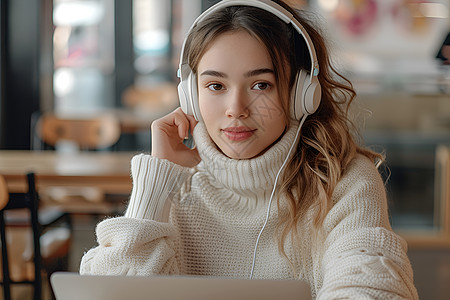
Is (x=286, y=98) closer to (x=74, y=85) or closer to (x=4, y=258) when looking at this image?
(x=4, y=258)

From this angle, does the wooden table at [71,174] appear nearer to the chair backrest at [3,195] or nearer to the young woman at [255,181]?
the chair backrest at [3,195]

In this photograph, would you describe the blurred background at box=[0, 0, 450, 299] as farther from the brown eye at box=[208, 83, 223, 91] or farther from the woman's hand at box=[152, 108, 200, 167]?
the brown eye at box=[208, 83, 223, 91]

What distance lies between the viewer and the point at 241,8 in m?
0.99

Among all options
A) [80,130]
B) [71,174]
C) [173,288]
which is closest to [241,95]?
[173,288]

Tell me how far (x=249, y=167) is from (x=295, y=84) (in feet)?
0.52

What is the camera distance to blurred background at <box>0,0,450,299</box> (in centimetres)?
367

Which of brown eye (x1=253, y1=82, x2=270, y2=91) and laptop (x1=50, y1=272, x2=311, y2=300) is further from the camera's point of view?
brown eye (x1=253, y1=82, x2=270, y2=91)

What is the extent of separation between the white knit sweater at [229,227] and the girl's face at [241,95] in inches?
1.2

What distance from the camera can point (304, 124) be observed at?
105 cm

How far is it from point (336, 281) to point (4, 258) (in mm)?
1328

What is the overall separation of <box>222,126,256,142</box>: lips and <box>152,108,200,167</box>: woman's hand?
18 cm

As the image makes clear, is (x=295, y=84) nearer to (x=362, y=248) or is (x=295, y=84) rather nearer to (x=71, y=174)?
(x=362, y=248)

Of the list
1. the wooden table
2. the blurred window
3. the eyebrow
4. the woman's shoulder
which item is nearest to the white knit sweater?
the woman's shoulder

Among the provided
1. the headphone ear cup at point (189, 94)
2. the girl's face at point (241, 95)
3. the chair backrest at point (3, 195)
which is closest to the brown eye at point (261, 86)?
the girl's face at point (241, 95)
